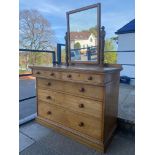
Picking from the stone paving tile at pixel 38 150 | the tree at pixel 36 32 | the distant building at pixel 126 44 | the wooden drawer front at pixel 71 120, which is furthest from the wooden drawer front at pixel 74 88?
the distant building at pixel 126 44

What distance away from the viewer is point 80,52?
2090 mm

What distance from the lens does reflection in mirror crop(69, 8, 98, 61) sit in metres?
1.92

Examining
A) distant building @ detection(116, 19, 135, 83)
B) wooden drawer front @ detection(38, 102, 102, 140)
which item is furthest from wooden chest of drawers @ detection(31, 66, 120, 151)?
distant building @ detection(116, 19, 135, 83)

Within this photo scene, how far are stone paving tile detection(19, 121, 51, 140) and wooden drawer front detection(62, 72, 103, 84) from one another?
2.48 feet

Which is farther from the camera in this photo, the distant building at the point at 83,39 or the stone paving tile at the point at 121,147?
the distant building at the point at 83,39

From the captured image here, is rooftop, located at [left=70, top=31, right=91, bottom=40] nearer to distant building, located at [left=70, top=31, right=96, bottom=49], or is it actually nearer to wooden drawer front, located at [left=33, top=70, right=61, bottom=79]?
distant building, located at [left=70, top=31, right=96, bottom=49]

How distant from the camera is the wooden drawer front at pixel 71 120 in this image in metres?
1.71

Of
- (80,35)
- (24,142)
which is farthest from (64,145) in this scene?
(80,35)

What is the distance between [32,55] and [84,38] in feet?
3.87

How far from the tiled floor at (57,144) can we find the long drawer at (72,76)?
709 mm

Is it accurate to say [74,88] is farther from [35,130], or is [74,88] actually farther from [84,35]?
[35,130]

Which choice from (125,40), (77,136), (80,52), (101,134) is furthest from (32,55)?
(125,40)

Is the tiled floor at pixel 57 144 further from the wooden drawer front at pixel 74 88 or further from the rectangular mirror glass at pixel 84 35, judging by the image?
the rectangular mirror glass at pixel 84 35
